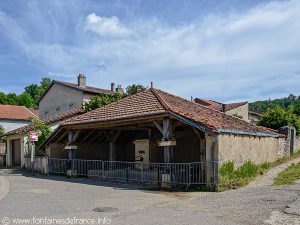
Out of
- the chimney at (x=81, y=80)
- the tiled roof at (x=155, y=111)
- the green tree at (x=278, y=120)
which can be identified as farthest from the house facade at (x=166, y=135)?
the chimney at (x=81, y=80)

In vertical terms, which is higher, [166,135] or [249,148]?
[166,135]

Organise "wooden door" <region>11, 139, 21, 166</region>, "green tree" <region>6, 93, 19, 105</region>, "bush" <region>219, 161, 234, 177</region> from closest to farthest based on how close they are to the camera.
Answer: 1. "bush" <region>219, 161, 234, 177</region>
2. "wooden door" <region>11, 139, 21, 166</region>
3. "green tree" <region>6, 93, 19, 105</region>

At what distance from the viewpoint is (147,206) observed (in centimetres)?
982

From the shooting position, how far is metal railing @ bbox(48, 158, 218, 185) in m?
13.0

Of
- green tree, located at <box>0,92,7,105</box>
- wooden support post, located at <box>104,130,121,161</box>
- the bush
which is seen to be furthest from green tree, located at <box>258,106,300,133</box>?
green tree, located at <box>0,92,7,105</box>

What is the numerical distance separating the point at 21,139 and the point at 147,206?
17.8 meters

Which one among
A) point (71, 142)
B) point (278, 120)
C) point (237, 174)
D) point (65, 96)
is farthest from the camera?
point (65, 96)

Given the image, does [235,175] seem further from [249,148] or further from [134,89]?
[134,89]

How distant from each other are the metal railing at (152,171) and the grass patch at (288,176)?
9.09 ft

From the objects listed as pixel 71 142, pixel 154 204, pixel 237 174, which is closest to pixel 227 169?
pixel 237 174

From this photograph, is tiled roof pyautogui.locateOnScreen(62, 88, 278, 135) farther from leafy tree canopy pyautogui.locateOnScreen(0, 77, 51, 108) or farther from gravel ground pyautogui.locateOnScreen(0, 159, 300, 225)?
leafy tree canopy pyautogui.locateOnScreen(0, 77, 51, 108)

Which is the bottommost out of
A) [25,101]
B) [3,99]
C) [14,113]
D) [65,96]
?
[14,113]

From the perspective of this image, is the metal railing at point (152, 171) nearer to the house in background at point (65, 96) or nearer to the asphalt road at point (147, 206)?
the asphalt road at point (147, 206)

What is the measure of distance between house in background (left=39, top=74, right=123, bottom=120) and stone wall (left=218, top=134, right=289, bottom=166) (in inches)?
674
